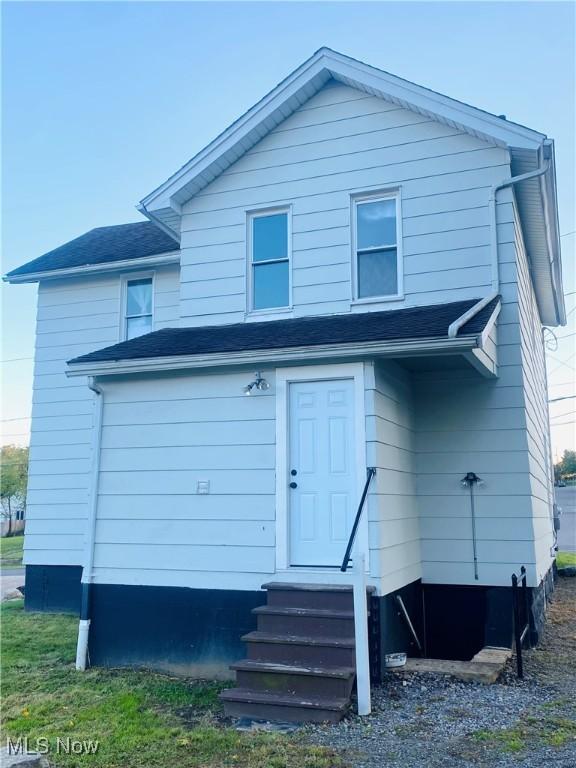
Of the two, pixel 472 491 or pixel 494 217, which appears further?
pixel 494 217

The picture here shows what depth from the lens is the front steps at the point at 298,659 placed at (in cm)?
512

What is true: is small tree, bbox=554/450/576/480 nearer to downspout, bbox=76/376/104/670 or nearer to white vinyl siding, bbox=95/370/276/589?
white vinyl siding, bbox=95/370/276/589

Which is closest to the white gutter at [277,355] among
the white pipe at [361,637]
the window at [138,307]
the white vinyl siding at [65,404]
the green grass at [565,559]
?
the white pipe at [361,637]

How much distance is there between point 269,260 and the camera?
8.66 metres

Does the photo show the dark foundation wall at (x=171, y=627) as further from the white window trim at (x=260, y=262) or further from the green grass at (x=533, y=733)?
the white window trim at (x=260, y=262)

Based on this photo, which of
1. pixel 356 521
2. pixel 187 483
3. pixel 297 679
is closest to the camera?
pixel 297 679

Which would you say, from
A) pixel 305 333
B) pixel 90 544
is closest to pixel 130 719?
pixel 90 544

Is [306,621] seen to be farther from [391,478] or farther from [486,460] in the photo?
[486,460]

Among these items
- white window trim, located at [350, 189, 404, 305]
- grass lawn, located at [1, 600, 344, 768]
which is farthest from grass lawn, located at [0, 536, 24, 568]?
white window trim, located at [350, 189, 404, 305]

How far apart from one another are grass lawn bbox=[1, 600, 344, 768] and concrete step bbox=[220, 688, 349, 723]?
0.69 ft

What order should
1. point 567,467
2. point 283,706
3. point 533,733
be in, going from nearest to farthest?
point 533,733
point 283,706
point 567,467

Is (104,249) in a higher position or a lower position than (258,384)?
higher

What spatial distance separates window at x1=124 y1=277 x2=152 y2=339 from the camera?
1111 cm

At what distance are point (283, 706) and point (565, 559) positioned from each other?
525 inches
